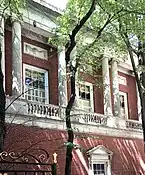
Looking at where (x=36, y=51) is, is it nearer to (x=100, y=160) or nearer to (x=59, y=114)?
(x=59, y=114)

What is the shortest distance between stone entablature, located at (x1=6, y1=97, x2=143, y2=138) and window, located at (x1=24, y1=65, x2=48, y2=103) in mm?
1442

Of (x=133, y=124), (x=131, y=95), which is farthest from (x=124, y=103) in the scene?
(x=133, y=124)

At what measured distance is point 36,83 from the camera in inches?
653

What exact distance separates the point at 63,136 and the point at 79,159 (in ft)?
4.58

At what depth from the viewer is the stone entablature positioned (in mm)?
13430

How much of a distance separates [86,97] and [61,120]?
4.30 meters

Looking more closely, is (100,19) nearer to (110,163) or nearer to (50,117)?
(50,117)

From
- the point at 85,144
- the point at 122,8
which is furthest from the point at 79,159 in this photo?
the point at 122,8

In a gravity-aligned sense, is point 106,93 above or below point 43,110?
above

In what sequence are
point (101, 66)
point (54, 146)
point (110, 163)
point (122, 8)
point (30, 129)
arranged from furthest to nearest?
point (101, 66), point (110, 163), point (54, 146), point (30, 129), point (122, 8)

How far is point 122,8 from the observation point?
34.4 feet

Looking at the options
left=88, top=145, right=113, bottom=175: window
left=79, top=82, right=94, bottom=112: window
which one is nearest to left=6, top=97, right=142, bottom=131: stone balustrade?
left=88, top=145, right=113, bottom=175: window

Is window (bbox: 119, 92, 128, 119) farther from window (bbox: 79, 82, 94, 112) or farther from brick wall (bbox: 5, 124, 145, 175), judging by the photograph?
window (bbox: 79, 82, 94, 112)

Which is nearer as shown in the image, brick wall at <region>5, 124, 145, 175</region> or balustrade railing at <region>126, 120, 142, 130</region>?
brick wall at <region>5, 124, 145, 175</region>
